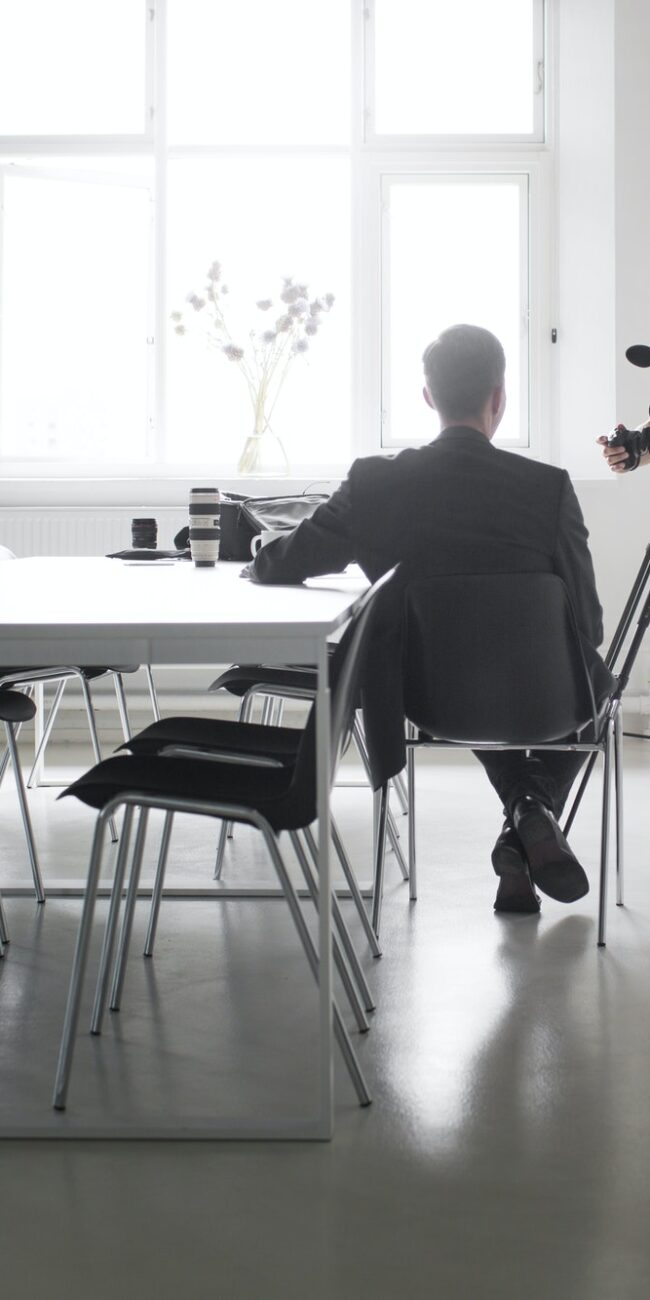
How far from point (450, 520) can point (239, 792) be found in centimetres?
84

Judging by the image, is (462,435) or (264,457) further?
(264,457)

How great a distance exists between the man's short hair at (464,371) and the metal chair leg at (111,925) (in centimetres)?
102

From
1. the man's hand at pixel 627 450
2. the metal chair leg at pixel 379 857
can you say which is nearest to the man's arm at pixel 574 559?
the metal chair leg at pixel 379 857

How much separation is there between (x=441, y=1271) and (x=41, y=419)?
4893 millimetres

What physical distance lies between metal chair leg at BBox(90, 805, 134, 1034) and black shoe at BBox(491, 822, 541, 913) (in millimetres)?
933

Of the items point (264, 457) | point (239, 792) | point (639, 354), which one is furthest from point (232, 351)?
point (239, 792)

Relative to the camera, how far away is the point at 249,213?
230 inches

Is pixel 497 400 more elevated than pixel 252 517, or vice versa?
pixel 497 400

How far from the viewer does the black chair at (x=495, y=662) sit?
94.9 inches

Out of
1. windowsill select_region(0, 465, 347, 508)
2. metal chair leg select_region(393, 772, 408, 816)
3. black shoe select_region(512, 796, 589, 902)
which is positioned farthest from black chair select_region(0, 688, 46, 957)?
windowsill select_region(0, 465, 347, 508)

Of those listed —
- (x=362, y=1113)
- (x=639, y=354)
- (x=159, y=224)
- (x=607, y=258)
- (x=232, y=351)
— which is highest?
(x=159, y=224)

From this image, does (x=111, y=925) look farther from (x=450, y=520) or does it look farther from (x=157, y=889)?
(x=450, y=520)

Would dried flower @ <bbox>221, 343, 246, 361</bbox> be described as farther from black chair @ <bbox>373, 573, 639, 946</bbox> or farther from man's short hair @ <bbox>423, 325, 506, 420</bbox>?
black chair @ <bbox>373, 573, 639, 946</bbox>

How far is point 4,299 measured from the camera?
5797 mm
